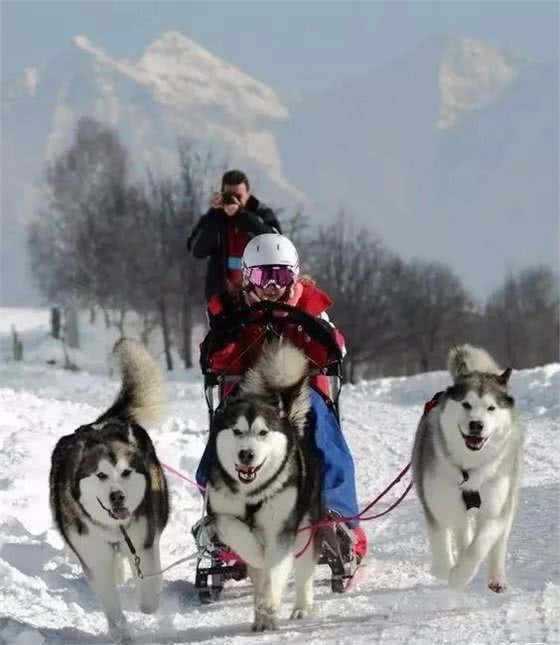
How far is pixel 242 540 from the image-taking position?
428 cm

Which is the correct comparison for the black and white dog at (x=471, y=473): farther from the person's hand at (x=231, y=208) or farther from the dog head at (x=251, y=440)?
the person's hand at (x=231, y=208)

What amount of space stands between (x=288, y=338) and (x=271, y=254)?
0.49m

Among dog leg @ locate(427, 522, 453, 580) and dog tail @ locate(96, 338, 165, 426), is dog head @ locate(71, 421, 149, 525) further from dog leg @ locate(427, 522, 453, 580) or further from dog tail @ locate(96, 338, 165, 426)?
dog leg @ locate(427, 522, 453, 580)

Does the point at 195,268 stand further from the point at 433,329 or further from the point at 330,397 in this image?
the point at 330,397

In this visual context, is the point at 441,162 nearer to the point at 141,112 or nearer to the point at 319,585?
the point at 141,112

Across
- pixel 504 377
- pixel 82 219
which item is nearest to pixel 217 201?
pixel 504 377

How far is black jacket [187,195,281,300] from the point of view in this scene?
805 centimetres

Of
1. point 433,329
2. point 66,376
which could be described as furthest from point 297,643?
point 433,329

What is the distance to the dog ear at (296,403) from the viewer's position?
4527mm

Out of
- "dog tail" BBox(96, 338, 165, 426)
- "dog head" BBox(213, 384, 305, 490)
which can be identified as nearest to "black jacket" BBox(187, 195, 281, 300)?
"dog tail" BBox(96, 338, 165, 426)

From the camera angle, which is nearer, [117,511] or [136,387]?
[117,511]

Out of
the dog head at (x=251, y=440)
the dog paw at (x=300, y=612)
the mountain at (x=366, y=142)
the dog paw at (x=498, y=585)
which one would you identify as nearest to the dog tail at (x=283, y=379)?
the dog head at (x=251, y=440)

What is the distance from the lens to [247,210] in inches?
319

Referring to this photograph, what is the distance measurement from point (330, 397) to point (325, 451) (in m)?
0.35
